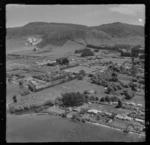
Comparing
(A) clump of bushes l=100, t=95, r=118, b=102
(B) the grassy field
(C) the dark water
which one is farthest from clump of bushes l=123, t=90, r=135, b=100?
(C) the dark water

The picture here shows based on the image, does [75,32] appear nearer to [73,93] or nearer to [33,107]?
[73,93]

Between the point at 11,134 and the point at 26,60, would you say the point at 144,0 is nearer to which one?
the point at 26,60

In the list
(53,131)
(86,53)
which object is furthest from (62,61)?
(53,131)

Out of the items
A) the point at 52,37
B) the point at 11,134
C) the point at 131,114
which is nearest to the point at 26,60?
the point at 52,37

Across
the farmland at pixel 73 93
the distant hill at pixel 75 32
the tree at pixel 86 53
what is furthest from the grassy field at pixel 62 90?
the distant hill at pixel 75 32

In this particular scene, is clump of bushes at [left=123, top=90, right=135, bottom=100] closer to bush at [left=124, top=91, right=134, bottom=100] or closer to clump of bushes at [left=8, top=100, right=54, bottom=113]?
bush at [left=124, top=91, right=134, bottom=100]

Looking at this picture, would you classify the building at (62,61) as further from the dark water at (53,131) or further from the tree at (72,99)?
the dark water at (53,131)
